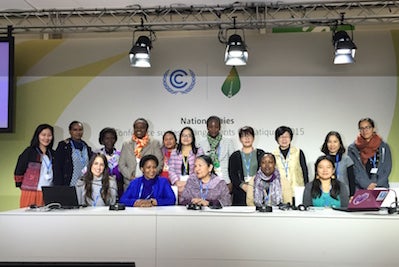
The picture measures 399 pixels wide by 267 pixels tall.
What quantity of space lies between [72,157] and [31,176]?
0.58m

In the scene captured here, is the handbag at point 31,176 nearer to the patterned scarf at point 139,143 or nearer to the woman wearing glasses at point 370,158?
the patterned scarf at point 139,143

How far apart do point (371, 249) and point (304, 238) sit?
0.46 metres

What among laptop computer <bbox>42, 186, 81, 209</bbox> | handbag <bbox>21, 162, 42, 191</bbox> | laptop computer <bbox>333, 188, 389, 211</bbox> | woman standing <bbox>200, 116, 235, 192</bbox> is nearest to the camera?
laptop computer <bbox>333, 188, 389, 211</bbox>

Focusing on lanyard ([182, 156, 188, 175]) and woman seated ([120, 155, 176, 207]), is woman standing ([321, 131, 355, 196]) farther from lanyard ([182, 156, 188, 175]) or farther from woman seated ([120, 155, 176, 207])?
woman seated ([120, 155, 176, 207])

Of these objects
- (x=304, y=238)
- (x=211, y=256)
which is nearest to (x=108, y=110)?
(x=211, y=256)

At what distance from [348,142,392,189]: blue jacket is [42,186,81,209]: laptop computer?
327 cm

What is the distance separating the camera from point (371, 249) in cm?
280

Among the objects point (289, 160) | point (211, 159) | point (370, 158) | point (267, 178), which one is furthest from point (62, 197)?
point (370, 158)

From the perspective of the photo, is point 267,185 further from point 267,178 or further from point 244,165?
point 244,165

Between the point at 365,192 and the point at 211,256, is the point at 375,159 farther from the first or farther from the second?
the point at 211,256

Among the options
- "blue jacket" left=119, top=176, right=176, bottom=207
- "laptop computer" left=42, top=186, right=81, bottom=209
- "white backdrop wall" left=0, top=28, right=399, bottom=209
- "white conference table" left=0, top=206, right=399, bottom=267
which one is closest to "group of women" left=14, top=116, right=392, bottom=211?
"white backdrop wall" left=0, top=28, right=399, bottom=209

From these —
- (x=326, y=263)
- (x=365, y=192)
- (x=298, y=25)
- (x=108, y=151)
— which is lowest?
(x=326, y=263)

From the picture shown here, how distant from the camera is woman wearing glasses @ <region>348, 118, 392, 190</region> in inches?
188

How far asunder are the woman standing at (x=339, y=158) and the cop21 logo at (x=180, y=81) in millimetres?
1834
